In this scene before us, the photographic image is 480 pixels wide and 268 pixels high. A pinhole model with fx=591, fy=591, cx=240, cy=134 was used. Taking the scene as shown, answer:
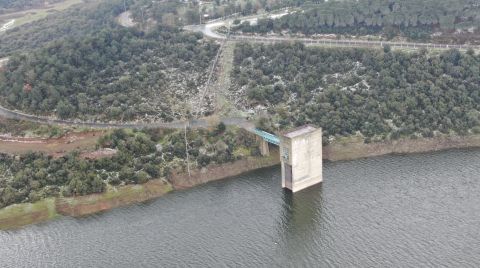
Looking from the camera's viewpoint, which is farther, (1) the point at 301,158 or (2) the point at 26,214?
(1) the point at 301,158

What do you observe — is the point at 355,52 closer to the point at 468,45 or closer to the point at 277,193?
the point at 468,45

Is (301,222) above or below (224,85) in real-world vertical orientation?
below

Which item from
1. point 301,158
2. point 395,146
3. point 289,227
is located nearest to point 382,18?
point 395,146

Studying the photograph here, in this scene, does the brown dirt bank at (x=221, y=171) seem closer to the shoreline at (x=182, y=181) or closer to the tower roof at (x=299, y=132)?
the shoreline at (x=182, y=181)

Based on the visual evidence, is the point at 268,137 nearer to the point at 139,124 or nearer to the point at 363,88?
the point at 139,124

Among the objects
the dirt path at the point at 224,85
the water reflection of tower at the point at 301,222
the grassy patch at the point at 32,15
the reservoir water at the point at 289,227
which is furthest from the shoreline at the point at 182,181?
the grassy patch at the point at 32,15

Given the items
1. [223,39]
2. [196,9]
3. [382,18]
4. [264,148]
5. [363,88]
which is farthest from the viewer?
[196,9]

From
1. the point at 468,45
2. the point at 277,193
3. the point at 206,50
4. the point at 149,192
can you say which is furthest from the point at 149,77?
the point at 468,45
